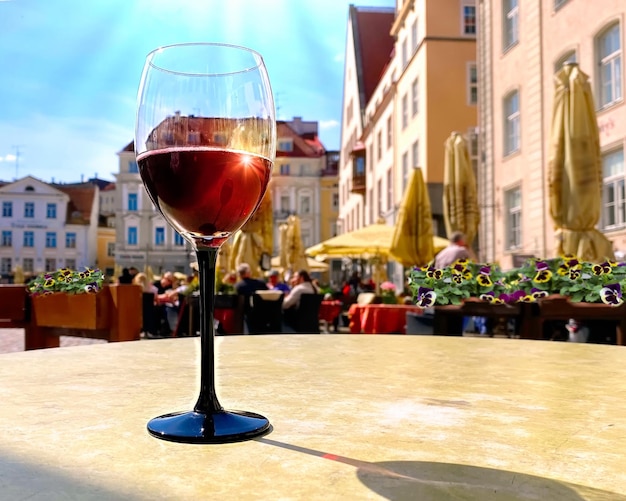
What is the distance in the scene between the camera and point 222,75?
792 mm

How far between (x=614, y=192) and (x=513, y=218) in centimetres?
412

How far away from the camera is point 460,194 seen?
1233cm

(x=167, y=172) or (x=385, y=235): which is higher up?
Result: (x=385, y=235)

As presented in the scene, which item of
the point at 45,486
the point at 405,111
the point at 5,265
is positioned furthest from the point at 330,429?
the point at 5,265

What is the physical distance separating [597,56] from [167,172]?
44.1 ft

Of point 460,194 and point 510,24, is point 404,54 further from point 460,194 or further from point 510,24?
point 460,194

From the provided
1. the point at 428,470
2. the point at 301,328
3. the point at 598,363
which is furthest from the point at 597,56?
the point at 428,470

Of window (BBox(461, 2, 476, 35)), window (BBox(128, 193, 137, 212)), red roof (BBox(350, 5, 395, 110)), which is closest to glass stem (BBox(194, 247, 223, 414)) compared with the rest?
window (BBox(461, 2, 476, 35))

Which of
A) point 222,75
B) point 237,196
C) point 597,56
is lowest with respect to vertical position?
point 237,196

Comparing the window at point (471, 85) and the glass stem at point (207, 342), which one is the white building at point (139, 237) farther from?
the glass stem at point (207, 342)

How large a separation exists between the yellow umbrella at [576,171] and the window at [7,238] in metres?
63.4

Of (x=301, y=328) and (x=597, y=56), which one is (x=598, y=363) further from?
(x=597, y=56)

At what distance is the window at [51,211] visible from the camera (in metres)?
63.2

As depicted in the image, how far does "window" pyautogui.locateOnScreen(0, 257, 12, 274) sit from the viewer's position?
62.5 m
